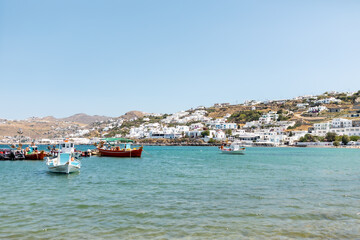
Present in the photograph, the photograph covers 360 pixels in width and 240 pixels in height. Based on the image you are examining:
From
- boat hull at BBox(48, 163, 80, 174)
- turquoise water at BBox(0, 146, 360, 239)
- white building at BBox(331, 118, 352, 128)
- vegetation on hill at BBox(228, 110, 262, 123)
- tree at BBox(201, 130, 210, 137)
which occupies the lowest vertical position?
turquoise water at BBox(0, 146, 360, 239)

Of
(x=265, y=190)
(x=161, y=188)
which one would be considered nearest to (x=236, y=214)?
(x=265, y=190)

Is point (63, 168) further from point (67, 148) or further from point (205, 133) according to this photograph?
point (205, 133)

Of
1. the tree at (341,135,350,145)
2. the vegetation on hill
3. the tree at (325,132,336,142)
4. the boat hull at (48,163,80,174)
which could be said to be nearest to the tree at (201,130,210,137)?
the vegetation on hill

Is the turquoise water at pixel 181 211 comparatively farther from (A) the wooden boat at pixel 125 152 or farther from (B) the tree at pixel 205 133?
(B) the tree at pixel 205 133

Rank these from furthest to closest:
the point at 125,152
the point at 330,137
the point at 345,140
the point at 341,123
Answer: the point at 341,123, the point at 330,137, the point at 345,140, the point at 125,152

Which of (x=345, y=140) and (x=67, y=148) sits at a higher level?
(x=345, y=140)

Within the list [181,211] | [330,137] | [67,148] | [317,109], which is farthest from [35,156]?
[317,109]

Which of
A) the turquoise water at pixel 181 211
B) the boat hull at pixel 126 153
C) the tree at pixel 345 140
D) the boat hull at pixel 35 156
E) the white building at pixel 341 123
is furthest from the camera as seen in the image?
the white building at pixel 341 123

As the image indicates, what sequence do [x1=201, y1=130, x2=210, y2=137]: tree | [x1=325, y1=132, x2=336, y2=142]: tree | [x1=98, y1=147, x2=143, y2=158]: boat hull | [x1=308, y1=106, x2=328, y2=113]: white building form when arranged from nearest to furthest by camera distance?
[x1=98, y1=147, x2=143, y2=158]: boat hull
[x1=325, y1=132, x2=336, y2=142]: tree
[x1=201, y1=130, x2=210, y2=137]: tree
[x1=308, y1=106, x2=328, y2=113]: white building

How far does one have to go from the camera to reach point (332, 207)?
42.4 feet

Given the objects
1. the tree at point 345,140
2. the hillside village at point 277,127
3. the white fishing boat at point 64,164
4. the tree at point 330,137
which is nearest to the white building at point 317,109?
the hillside village at point 277,127

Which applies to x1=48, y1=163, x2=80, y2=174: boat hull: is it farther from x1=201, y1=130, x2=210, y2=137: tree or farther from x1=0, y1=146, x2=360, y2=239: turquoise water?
x1=201, y1=130, x2=210, y2=137: tree

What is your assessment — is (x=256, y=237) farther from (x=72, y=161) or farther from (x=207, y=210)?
(x=72, y=161)

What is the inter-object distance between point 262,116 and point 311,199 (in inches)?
5947
